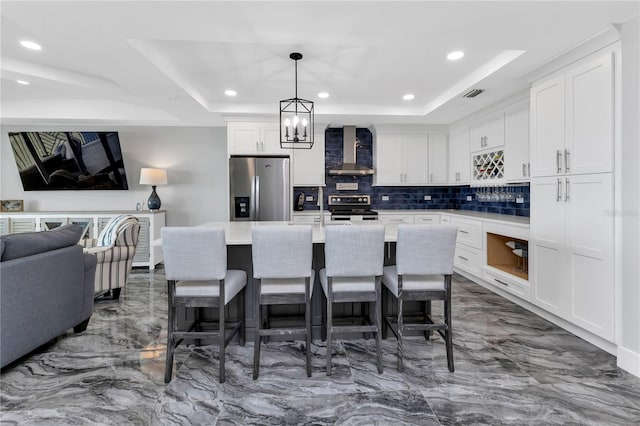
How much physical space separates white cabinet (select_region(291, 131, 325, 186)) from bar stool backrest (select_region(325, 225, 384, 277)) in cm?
315

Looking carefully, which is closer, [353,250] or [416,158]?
[353,250]

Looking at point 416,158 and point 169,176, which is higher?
point 416,158

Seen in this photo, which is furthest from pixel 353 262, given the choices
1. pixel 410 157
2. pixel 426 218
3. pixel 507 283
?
pixel 410 157

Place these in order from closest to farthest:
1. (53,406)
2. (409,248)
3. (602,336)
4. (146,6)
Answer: (53,406)
(146,6)
(409,248)
(602,336)

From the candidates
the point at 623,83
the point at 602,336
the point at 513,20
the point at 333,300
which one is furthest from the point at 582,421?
the point at 513,20

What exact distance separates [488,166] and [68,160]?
6.41 meters

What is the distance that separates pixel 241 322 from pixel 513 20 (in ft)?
9.32

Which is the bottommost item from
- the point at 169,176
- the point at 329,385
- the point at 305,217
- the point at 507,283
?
the point at 329,385

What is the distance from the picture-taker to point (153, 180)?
5.00m

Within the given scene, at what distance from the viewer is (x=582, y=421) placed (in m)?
1.68

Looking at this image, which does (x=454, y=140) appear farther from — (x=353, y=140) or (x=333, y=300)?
(x=333, y=300)

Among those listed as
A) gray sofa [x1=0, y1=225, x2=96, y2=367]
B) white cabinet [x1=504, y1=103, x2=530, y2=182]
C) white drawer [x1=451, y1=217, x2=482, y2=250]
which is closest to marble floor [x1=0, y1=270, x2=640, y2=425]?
gray sofa [x1=0, y1=225, x2=96, y2=367]

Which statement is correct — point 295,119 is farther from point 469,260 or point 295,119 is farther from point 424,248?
point 469,260

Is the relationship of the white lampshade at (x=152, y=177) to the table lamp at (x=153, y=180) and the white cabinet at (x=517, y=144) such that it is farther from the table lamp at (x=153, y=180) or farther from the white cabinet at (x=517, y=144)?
the white cabinet at (x=517, y=144)
